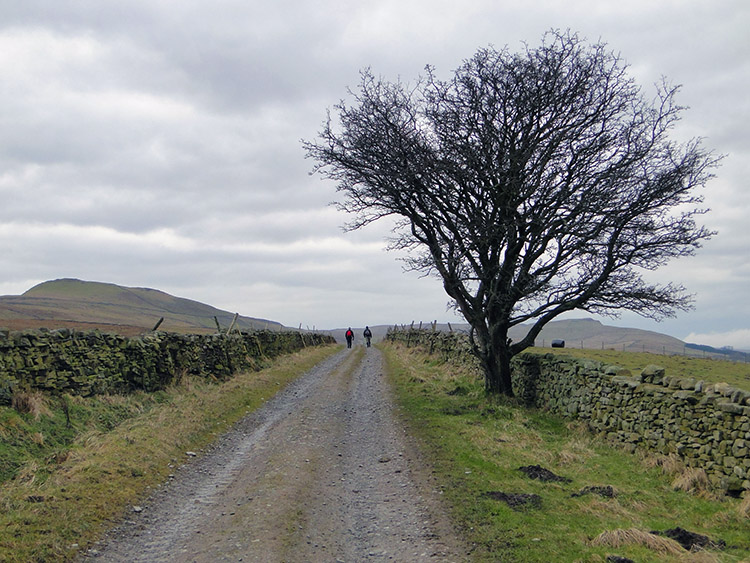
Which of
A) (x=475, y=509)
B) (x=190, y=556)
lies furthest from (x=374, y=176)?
(x=190, y=556)

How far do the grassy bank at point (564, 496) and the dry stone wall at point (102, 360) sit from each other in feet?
27.9

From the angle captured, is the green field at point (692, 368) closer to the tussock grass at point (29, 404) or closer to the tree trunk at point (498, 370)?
the tree trunk at point (498, 370)

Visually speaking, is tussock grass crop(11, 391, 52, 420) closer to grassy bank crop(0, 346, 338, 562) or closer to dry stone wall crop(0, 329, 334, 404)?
grassy bank crop(0, 346, 338, 562)

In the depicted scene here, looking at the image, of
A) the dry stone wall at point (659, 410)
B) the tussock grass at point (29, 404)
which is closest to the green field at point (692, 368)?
the dry stone wall at point (659, 410)

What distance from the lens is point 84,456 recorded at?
10.3 m

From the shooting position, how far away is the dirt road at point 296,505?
690 cm

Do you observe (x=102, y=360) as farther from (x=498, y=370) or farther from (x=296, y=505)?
(x=498, y=370)

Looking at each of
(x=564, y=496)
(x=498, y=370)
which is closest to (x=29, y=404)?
(x=564, y=496)

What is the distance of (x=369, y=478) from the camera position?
33.6 feet

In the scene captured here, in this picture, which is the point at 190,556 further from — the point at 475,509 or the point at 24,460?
the point at 24,460

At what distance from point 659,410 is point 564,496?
4598 mm

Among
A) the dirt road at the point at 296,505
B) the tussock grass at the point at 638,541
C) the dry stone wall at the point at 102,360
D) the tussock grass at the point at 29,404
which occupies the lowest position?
the dirt road at the point at 296,505

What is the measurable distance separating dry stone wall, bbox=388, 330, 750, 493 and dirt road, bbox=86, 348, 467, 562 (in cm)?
550

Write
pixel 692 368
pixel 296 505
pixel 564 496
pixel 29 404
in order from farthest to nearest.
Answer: pixel 692 368, pixel 29 404, pixel 564 496, pixel 296 505
